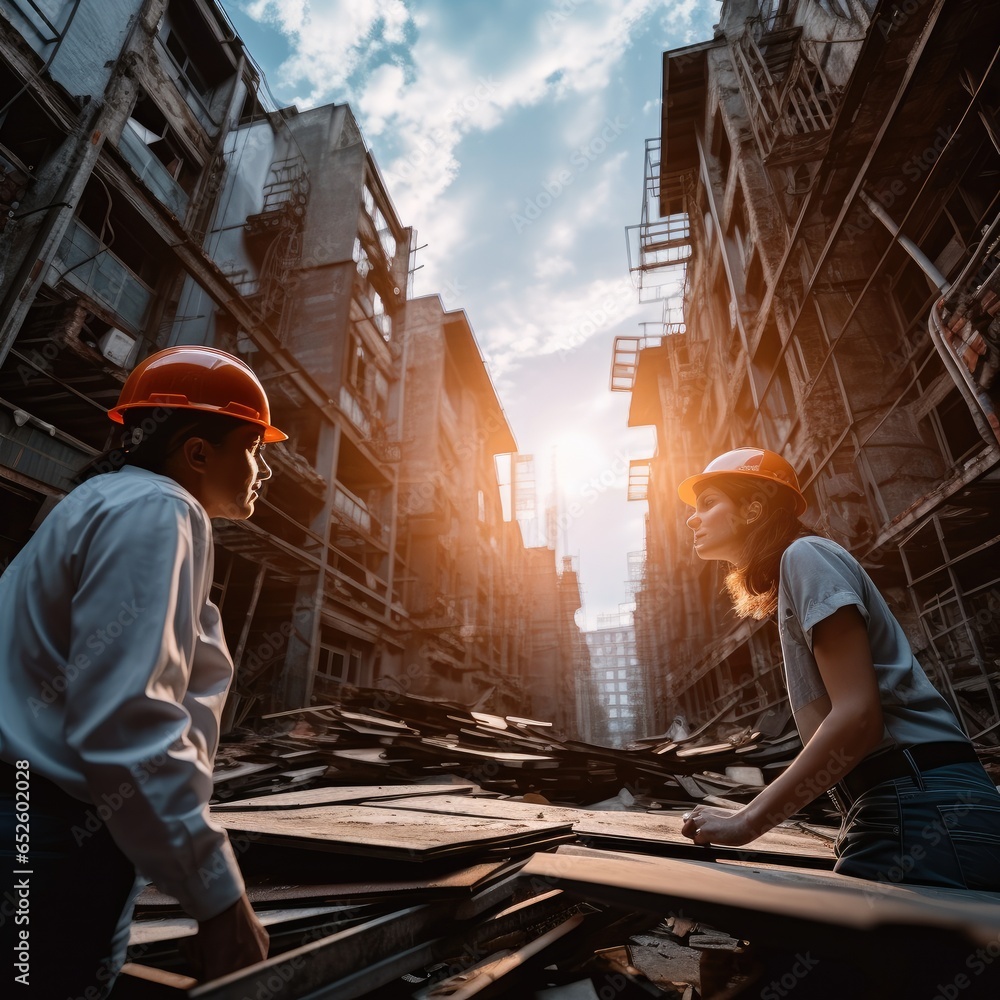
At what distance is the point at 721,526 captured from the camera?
2.34m

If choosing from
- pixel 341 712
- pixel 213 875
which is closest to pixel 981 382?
pixel 213 875

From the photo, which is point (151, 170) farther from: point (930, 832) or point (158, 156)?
point (930, 832)

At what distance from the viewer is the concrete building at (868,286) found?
7.25m

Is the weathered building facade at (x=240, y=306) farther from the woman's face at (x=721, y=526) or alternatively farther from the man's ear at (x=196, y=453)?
the woman's face at (x=721, y=526)

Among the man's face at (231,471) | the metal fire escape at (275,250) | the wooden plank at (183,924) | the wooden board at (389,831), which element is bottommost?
the wooden plank at (183,924)

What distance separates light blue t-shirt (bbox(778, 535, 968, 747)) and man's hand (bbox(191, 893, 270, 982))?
5.47 ft

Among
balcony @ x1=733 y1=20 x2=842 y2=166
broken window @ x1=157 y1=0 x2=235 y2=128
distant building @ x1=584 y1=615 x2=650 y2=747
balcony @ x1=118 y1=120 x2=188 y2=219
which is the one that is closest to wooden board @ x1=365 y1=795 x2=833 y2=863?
balcony @ x1=733 y1=20 x2=842 y2=166

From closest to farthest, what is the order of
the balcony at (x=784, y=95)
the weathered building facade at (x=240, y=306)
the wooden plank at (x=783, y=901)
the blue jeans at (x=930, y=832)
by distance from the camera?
the wooden plank at (x=783, y=901)
the blue jeans at (x=930, y=832)
the weathered building facade at (x=240, y=306)
the balcony at (x=784, y=95)

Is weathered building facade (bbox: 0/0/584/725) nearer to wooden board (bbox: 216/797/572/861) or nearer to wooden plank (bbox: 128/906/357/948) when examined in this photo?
wooden board (bbox: 216/797/572/861)

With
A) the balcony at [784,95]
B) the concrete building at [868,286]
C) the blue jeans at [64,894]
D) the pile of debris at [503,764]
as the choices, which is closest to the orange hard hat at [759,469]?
the blue jeans at [64,894]

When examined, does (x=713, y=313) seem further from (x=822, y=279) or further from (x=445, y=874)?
(x=445, y=874)

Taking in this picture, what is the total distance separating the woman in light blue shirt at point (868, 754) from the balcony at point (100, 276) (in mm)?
14038

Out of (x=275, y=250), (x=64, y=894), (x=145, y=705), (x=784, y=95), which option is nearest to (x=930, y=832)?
(x=145, y=705)

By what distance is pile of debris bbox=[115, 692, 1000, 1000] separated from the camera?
958mm
